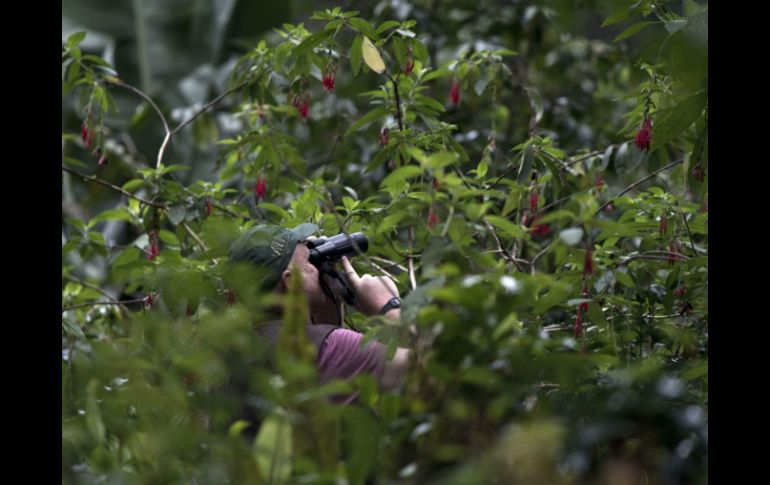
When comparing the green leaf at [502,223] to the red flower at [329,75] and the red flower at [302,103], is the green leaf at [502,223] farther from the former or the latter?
the red flower at [302,103]

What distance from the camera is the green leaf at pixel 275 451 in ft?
4.46

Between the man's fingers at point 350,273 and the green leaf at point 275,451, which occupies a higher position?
the green leaf at point 275,451

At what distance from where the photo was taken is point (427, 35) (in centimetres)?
538

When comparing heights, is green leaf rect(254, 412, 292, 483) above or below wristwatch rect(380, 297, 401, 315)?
above

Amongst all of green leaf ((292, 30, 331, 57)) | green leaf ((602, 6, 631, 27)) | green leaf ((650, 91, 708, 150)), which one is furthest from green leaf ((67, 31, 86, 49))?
green leaf ((650, 91, 708, 150))

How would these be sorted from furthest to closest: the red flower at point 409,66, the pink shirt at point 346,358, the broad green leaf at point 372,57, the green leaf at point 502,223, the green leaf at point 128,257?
the green leaf at point 128,257 → the red flower at point 409,66 → the broad green leaf at point 372,57 → the pink shirt at point 346,358 → the green leaf at point 502,223

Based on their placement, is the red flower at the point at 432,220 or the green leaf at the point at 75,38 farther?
the green leaf at the point at 75,38

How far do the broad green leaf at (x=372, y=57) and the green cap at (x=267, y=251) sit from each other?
2.04 ft

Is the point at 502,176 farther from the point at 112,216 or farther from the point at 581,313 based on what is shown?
the point at 112,216

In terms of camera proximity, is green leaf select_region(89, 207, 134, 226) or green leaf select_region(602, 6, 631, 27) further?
green leaf select_region(89, 207, 134, 226)

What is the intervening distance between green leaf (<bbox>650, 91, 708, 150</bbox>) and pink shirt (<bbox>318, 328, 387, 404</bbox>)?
76 centimetres

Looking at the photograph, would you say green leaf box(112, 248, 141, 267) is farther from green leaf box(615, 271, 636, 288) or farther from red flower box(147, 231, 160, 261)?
green leaf box(615, 271, 636, 288)

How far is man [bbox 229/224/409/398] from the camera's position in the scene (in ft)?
7.54

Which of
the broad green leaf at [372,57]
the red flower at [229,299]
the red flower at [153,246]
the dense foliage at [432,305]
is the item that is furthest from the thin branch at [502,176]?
the red flower at [153,246]
